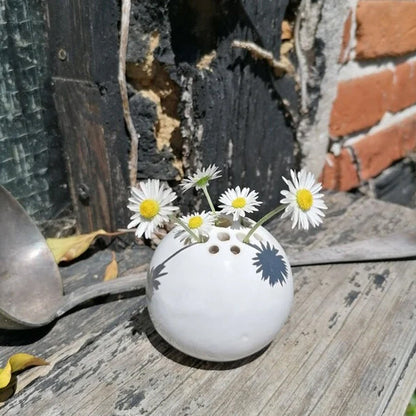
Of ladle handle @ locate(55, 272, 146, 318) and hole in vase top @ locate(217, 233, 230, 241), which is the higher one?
hole in vase top @ locate(217, 233, 230, 241)

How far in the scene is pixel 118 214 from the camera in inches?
28.6

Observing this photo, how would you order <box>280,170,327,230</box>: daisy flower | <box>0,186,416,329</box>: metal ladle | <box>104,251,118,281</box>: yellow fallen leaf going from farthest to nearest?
<box>104,251,118,281</box>: yellow fallen leaf, <box>0,186,416,329</box>: metal ladle, <box>280,170,327,230</box>: daisy flower

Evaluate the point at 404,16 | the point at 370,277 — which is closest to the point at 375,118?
the point at 404,16

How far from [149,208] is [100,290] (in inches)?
8.2

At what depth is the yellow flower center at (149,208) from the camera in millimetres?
459

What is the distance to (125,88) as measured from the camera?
2.13ft

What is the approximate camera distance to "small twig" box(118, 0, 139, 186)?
1.98ft

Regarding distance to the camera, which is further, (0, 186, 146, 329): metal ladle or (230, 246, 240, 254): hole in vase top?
(0, 186, 146, 329): metal ladle

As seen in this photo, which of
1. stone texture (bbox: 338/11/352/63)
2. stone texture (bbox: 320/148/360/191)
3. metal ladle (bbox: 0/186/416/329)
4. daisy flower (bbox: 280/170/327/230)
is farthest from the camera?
stone texture (bbox: 320/148/360/191)

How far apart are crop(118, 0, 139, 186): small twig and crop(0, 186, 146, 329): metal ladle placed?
0.53ft

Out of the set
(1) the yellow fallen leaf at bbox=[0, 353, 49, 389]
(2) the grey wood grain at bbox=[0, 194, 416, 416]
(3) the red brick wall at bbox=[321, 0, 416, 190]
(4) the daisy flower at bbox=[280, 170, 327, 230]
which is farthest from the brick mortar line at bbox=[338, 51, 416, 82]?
(1) the yellow fallen leaf at bbox=[0, 353, 49, 389]

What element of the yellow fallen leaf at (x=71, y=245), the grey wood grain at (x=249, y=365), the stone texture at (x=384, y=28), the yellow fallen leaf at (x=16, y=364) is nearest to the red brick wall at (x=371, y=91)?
the stone texture at (x=384, y=28)

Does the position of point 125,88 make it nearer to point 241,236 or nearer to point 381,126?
→ point 241,236

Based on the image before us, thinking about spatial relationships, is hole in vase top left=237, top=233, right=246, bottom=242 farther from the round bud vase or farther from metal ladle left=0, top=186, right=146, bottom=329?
metal ladle left=0, top=186, right=146, bottom=329
